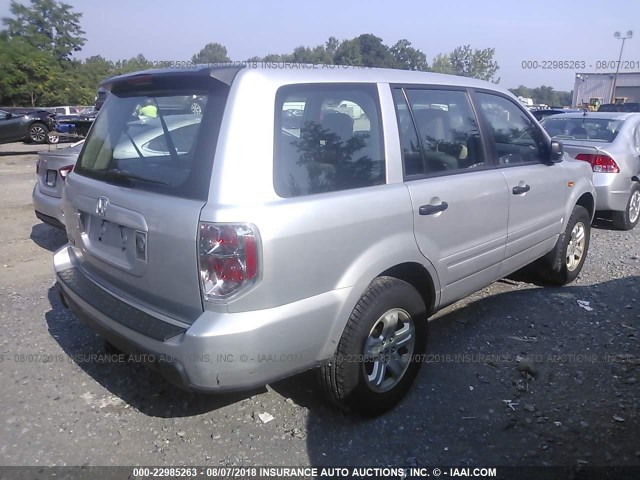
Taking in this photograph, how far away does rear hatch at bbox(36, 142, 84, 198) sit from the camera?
5.50 m

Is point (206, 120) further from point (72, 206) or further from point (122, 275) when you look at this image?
point (72, 206)

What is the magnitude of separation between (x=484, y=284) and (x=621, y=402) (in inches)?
43.0

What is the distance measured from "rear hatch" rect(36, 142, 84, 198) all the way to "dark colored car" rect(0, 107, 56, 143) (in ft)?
41.8

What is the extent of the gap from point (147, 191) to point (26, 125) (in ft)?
58.4

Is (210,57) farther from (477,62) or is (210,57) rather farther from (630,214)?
(477,62)

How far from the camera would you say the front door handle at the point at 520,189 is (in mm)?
3671

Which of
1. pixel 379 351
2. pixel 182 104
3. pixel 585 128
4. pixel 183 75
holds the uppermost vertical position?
pixel 183 75

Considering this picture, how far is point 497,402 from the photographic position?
10.2 feet

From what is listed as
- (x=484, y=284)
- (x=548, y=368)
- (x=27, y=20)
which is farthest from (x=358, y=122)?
(x=27, y=20)

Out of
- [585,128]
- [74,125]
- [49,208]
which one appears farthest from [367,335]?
[74,125]

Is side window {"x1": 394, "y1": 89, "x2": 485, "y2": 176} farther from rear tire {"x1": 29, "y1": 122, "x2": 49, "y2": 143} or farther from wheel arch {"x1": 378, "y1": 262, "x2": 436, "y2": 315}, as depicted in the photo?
rear tire {"x1": 29, "y1": 122, "x2": 49, "y2": 143}

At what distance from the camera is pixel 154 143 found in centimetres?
268

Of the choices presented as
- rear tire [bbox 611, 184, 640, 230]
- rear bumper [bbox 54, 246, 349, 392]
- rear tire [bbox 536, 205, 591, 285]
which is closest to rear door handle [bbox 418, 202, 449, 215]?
rear bumper [bbox 54, 246, 349, 392]

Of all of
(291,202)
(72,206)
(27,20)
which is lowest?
(72,206)
